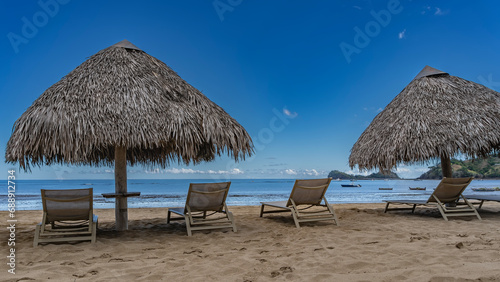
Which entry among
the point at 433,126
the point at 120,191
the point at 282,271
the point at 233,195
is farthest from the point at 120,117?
the point at 233,195

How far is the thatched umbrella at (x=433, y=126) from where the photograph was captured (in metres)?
5.49

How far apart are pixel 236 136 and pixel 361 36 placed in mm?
4206

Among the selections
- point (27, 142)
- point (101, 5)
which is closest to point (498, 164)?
point (101, 5)

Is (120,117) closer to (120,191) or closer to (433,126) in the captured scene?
(120,191)

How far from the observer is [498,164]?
3931cm

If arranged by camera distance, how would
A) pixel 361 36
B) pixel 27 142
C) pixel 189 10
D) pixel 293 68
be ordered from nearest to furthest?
pixel 27 142 → pixel 361 36 → pixel 189 10 → pixel 293 68

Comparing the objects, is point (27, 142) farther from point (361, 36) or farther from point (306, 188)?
point (361, 36)

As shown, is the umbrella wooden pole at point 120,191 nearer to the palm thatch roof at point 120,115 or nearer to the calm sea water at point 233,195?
the palm thatch roof at point 120,115

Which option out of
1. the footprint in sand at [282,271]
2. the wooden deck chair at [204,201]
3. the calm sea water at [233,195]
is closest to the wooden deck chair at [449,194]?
the calm sea water at [233,195]

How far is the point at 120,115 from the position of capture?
3846mm

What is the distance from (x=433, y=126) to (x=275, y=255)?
13.8ft

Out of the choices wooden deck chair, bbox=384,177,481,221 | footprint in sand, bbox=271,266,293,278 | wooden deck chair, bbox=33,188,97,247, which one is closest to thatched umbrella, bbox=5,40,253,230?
wooden deck chair, bbox=33,188,97,247

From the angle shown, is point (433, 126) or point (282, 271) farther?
point (433, 126)

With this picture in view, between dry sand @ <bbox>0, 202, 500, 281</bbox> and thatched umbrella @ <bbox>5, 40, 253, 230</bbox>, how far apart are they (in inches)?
38.5
